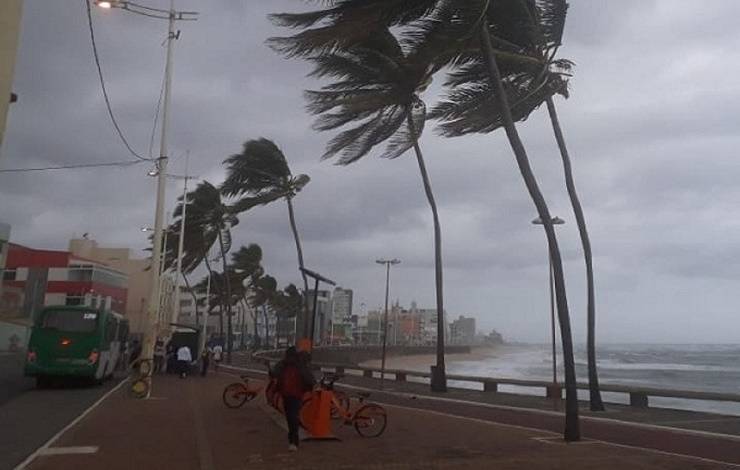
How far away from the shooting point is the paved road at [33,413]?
10078 millimetres

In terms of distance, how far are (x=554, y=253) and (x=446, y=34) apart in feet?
14.2

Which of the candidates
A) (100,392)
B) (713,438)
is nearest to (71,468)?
(713,438)

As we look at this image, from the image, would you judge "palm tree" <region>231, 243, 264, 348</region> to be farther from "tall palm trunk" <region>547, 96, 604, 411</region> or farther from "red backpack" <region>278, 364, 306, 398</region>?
"red backpack" <region>278, 364, 306, 398</region>

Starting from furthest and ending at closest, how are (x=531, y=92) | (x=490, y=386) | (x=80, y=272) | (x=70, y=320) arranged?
1. (x=80, y=272)
2. (x=490, y=386)
3. (x=70, y=320)
4. (x=531, y=92)

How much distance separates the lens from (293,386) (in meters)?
10.1

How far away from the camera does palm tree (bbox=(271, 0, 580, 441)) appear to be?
11008 mm

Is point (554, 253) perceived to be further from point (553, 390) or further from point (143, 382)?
point (143, 382)

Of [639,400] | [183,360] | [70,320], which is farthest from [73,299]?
[639,400]

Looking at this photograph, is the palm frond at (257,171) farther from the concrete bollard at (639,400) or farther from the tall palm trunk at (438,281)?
the concrete bollard at (639,400)

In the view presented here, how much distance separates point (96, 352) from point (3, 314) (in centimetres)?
3785

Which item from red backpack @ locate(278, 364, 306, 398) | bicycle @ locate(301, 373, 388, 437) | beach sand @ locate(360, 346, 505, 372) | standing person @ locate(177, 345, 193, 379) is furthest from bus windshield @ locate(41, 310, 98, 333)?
beach sand @ locate(360, 346, 505, 372)

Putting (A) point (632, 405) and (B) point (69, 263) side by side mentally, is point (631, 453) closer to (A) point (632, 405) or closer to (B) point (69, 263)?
(A) point (632, 405)

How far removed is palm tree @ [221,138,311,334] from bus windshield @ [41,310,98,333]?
35.4 feet

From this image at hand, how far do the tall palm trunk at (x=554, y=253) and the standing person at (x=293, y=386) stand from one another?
14.5 ft
